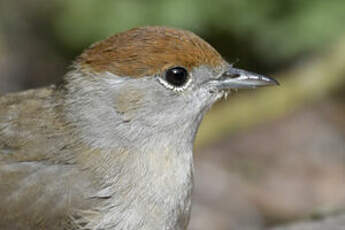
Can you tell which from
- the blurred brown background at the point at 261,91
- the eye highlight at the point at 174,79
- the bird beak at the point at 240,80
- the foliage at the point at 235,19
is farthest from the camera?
the foliage at the point at 235,19

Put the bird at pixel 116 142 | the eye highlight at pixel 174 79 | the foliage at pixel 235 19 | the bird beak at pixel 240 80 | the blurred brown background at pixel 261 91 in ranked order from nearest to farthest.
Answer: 1. the bird at pixel 116 142
2. the eye highlight at pixel 174 79
3. the bird beak at pixel 240 80
4. the blurred brown background at pixel 261 91
5. the foliage at pixel 235 19

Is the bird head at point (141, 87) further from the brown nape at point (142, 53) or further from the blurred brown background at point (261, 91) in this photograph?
the blurred brown background at point (261, 91)

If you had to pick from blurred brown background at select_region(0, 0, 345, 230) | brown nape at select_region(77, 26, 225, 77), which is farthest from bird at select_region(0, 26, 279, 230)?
blurred brown background at select_region(0, 0, 345, 230)

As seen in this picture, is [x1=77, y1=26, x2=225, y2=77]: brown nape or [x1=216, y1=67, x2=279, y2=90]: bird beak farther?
Result: [x1=216, y1=67, x2=279, y2=90]: bird beak

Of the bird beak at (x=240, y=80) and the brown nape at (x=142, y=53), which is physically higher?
the brown nape at (x=142, y=53)

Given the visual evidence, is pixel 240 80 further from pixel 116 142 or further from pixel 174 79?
pixel 116 142

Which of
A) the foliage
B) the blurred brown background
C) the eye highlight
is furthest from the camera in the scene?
the foliage

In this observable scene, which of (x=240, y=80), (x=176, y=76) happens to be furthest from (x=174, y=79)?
(x=240, y=80)

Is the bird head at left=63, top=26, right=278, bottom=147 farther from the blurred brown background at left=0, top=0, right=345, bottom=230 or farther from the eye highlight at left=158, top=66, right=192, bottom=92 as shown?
the blurred brown background at left=0, top=0, right=345, bottom=230

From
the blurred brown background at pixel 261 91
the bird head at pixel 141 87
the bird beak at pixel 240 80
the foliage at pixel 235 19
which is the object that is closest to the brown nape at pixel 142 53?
the bird head at pixel 141 87
